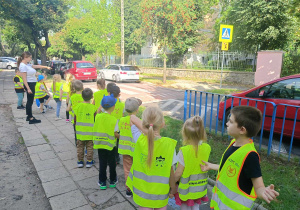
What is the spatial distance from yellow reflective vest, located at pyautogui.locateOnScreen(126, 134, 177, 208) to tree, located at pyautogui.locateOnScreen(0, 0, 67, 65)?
18616 mm

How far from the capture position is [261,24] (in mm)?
14562

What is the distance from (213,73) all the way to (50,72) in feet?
57.2

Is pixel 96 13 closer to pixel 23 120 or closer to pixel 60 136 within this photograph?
pixel 23 120

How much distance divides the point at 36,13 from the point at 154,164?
842 inches

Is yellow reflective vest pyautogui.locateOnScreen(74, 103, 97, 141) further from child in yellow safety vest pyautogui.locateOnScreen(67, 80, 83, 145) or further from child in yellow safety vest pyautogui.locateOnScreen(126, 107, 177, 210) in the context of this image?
child in yellow safety vest pyautogui.locateOnScreen(126, 107, 177, 210)

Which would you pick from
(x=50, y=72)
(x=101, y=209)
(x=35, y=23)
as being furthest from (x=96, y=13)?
(x=101, y=209)

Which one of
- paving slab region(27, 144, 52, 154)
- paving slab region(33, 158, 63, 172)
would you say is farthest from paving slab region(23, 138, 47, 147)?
paving slab region(33, 158, 63, 172)

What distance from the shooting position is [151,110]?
6.80 ft

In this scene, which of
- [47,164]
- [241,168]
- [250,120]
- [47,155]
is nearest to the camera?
[241,168]

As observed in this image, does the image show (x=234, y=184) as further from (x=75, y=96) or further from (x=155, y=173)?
→ (x=75, y=96)

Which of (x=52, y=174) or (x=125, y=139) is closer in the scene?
(x=125, y=139)

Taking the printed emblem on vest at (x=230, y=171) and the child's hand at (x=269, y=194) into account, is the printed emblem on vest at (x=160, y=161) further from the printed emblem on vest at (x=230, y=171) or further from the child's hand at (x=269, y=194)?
the child's hand at (x=269, y=194)

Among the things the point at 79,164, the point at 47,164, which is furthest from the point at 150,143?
the point at 47,164

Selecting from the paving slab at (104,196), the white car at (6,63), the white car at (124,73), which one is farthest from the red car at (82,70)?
the white car at (6,63)
